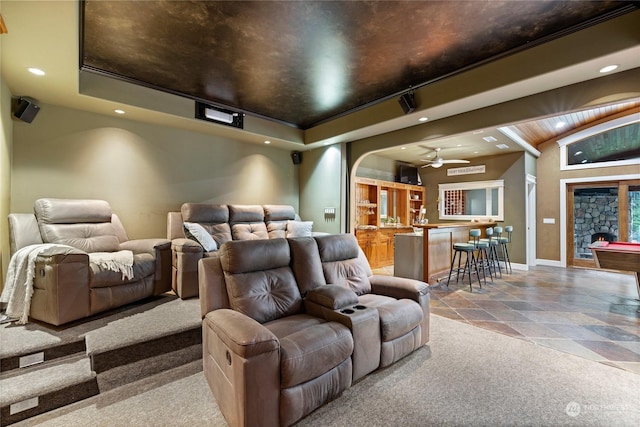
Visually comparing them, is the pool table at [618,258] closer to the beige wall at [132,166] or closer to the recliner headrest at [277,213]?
the recliner headrest at [277,213]

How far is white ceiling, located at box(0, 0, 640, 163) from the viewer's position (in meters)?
1.95

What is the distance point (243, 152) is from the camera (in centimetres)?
519

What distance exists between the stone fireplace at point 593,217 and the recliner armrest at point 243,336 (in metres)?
7.65

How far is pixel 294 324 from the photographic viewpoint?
6.68 ft

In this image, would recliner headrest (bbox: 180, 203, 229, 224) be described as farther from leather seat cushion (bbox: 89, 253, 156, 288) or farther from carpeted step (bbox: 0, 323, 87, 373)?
carpeted step (bbox: 0, 323, 87, 373)

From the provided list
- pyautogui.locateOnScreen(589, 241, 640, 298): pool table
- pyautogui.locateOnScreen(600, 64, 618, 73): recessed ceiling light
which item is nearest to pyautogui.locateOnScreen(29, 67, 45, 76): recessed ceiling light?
pyautogui.locateOnScreen(600, 64, 618, 73): recessed ceiling light

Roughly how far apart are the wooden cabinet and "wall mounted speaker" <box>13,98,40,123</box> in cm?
518

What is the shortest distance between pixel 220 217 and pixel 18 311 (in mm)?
2321

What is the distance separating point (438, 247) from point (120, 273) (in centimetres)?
479

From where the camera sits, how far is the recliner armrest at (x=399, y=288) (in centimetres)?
258

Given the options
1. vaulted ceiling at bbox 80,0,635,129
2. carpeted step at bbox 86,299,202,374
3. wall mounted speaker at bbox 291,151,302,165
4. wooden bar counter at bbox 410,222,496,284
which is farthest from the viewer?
wall mounted speaker at bbox 291,151,302,165

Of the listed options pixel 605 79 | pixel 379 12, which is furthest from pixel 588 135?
pixel 379 12

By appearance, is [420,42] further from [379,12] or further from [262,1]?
[262,1]

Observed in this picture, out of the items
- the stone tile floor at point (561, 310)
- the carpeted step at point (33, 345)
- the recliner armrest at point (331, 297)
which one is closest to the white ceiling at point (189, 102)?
the carpeted step at point (33, 345)
